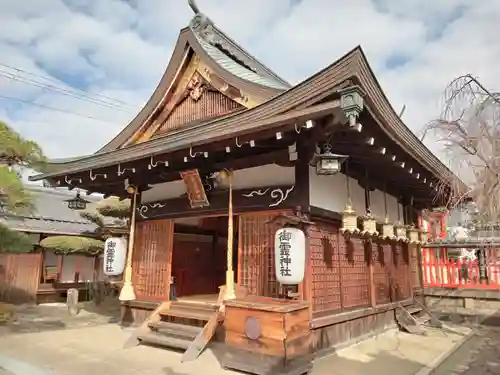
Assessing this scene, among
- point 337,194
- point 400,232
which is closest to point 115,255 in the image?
point 337,194

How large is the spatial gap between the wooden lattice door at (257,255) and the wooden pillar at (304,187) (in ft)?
1.83

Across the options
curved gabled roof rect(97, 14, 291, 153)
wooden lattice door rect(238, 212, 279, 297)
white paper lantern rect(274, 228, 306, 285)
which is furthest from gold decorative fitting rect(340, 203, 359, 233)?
curved gabled roof rect(97, 14, 291, 153)

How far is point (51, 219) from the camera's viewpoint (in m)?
16.9

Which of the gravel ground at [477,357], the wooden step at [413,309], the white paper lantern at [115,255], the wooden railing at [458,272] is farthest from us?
the wooden railing at [458,272]

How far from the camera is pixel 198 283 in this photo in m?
11.2

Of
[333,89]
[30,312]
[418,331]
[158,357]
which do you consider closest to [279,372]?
[158,357]

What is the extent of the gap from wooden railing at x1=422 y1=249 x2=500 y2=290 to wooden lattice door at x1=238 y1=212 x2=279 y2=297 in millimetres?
8570

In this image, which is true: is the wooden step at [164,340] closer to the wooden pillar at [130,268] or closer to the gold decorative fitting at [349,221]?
the wooden pillar at [130,268]

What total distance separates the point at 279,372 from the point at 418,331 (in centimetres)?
499

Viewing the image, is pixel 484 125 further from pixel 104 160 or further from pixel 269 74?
pixel 269 74

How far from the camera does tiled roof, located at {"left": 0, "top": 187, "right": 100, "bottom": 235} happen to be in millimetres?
14648

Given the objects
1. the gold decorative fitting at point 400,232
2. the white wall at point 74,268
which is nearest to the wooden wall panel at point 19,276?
the white wall at point 74,268

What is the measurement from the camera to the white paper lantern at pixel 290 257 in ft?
19.2

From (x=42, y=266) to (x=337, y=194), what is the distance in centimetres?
1282
